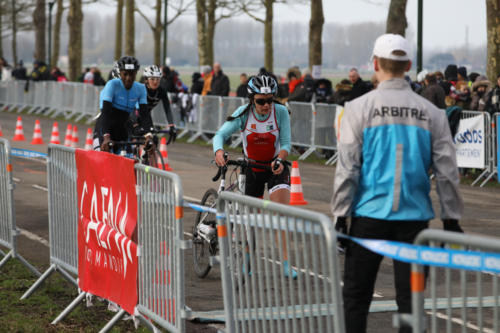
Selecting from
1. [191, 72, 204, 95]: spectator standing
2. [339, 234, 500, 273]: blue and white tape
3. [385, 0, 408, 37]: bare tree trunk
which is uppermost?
[385, 0, 408, 37]: bare tree trunk

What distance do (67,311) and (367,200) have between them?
10.7 ft

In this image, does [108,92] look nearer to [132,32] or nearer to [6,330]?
[6,330]

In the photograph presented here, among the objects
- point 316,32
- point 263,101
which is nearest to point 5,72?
point 316,32

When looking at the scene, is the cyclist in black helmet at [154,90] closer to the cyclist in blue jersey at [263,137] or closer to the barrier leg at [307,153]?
the cyclist in blue jersey at [263,137]

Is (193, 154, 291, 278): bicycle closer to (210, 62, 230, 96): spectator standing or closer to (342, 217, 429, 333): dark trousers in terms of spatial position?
(342, 217, 429, 333): dark trousers

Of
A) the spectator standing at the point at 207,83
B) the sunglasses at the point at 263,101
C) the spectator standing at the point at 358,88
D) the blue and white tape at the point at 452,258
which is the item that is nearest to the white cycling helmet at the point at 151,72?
the sunglasses at the point at 263,101

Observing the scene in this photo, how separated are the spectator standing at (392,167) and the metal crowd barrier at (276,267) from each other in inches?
16.1

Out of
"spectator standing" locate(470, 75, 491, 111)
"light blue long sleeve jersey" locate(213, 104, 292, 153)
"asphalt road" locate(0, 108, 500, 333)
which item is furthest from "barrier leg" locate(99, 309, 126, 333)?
"spectator standing" locate(470, 75, 491, 111)

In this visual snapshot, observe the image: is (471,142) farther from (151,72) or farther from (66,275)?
(66,275)

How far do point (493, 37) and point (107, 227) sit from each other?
1656 cm

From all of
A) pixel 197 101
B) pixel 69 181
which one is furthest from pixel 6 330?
pixel 197 101

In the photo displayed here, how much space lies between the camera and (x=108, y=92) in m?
10.5

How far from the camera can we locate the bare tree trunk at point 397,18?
22.0 meters

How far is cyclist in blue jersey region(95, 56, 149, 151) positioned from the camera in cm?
1042
